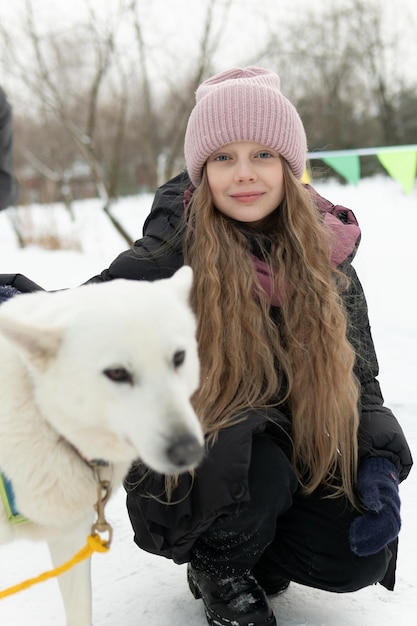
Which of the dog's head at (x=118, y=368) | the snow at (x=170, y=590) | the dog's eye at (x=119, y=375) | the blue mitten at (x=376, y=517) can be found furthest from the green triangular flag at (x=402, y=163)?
the dog's eye at (x=119, y=375)

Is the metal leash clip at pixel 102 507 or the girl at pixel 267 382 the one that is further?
the girl at pixel 267 382

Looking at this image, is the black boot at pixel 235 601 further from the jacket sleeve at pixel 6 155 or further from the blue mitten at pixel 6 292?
the jacket sleeve at pixel 6 155

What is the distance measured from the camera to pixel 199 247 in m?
1.88

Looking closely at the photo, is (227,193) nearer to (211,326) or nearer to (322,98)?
(211,326)

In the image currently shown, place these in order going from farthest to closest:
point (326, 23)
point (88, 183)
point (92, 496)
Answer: point (88, 183) < point (326, 23) < point (92, 496)

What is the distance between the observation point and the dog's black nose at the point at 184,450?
1152 millimetres

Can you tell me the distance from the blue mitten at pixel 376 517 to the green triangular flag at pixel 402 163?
164 inches

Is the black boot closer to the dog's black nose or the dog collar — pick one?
the dog collar

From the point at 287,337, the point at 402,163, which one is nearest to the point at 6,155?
the point at 287,337

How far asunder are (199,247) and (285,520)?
865mm

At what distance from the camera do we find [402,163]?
17.9 ft

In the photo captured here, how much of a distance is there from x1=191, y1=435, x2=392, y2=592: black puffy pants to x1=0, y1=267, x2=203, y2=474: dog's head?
1.62ft

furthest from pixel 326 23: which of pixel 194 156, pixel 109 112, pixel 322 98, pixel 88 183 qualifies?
pixel 194 156

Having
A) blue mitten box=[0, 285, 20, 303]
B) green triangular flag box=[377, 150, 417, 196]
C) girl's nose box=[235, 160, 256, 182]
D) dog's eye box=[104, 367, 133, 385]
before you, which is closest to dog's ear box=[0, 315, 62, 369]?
dog's eye box=[104, 367, 133, 385]
